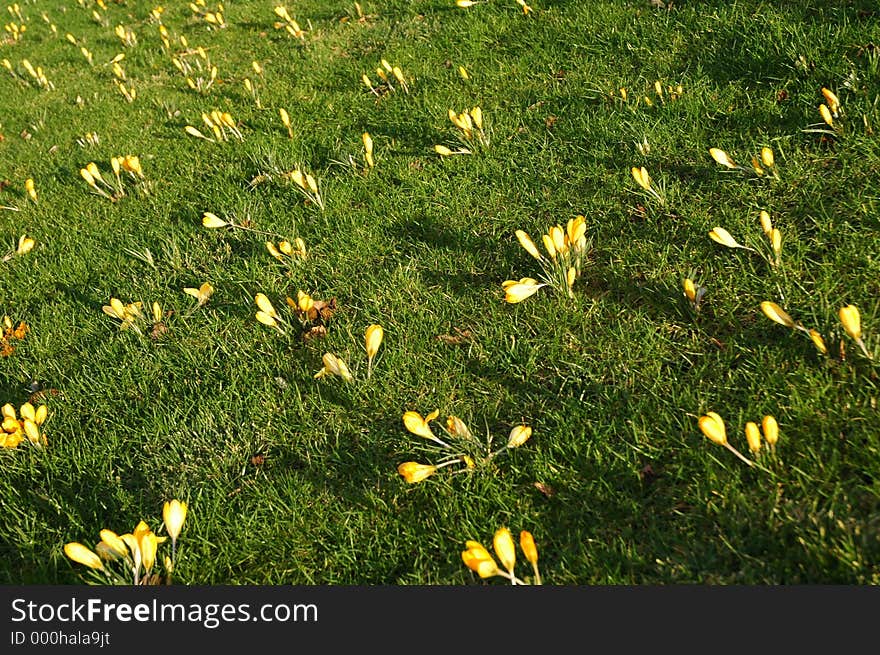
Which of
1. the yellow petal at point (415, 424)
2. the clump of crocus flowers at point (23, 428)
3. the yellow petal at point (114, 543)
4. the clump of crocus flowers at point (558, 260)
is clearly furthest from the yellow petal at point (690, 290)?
the clump of crocus flowers at point (23, 428)

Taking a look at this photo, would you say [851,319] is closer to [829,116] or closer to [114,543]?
[829,116]

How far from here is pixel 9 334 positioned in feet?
12.6

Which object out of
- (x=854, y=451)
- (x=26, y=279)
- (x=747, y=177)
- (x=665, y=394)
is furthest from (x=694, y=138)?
(x=26, y=279)

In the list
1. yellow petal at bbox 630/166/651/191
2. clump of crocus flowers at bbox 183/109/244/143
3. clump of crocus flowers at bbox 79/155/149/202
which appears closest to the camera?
yellow petal at bbox 630/166/651/191

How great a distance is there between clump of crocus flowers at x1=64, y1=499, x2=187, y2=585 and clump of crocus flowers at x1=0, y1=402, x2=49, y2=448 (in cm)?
86

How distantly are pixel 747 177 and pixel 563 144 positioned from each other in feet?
3.94

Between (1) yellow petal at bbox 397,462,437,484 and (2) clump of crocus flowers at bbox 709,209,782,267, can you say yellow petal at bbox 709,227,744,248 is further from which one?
(1) yellow petal at bbox 397,462,437,484

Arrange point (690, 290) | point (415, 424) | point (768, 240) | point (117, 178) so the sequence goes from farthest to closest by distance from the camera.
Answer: point (117, 178), point (768, 240), point (690, 290), point (415, 424)

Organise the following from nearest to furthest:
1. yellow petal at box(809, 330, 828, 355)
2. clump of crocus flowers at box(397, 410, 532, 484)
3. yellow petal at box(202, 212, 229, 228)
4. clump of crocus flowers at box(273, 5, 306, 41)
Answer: yellow petal at box(809, 330, 828, 355) < clump of crocus flowers at box(397, 410, 532, 484) < yellow petal at box(202, 212, 229, 228) < clump of crocus flowers at box(273, 5, 306, 41)

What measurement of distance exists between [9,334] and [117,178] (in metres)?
1.60

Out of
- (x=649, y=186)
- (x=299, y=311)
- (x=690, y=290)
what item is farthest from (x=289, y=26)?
(x=690, y=290)

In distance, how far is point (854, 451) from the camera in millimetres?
2209

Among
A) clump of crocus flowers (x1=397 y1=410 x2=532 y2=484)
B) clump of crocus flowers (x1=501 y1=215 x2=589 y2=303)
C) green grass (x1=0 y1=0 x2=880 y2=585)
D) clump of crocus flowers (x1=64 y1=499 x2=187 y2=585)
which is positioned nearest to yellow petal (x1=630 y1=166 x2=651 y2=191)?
green grass (x1=0 y1=0 x2=880 y2=585)

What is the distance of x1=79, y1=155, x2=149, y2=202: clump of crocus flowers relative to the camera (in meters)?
4.73
